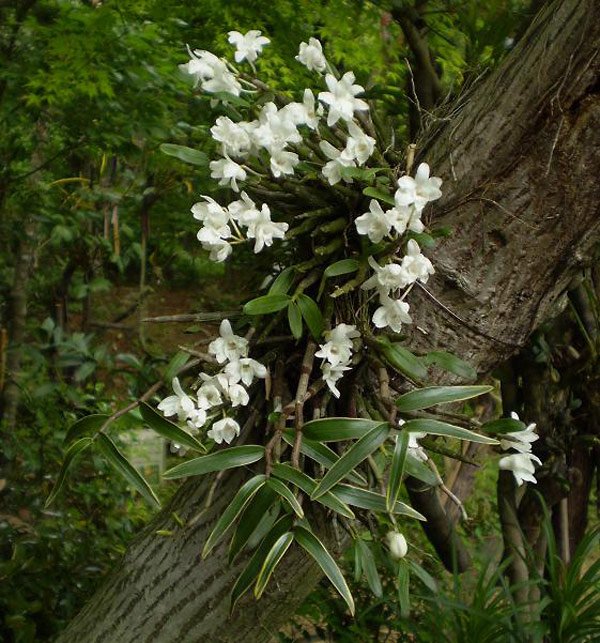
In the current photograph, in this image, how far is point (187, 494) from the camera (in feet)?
3.66

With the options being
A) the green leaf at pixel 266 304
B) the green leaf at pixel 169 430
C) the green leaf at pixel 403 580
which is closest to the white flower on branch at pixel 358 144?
the green leaf at pixel 266 304

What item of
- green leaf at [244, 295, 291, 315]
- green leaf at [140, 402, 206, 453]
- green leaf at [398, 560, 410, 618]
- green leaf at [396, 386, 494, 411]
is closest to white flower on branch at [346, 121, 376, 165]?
green leaf at [244, 295, 291, 315]

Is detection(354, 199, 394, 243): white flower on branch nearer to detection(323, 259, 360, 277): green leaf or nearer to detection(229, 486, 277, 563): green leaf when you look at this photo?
detection(323, 259, 360, 277): green leaf

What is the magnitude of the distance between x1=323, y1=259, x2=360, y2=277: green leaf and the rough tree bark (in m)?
0.13

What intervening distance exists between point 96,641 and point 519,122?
996 mm

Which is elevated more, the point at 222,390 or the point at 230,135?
the point at 230,135

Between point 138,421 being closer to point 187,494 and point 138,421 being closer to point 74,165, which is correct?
point 187,494

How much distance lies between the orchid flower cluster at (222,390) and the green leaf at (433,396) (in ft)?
0.69

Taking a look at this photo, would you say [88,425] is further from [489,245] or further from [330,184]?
[489,245]

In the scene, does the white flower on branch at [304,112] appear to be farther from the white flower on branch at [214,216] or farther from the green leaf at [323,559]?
the green leaf at [323,559]

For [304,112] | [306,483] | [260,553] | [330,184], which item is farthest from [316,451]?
[304,112]

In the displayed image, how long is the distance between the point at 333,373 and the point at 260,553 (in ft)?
0.83

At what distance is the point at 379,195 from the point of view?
95 centimetres

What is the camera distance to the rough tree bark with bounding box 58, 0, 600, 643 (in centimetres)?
97
